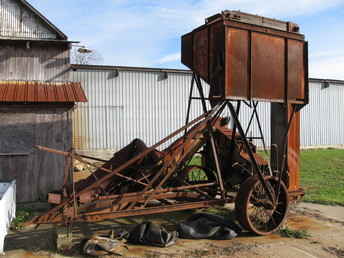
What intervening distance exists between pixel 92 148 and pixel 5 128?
802 centimetres

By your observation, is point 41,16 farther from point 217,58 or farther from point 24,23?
point 217,58

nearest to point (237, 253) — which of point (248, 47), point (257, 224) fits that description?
point (257, 224)

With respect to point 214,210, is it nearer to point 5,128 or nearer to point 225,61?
point 225,61

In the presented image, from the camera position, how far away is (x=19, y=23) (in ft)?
33.0

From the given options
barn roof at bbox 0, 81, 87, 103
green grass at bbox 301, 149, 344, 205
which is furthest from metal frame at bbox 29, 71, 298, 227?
Result: green grass at bbox 301, 149, 344, 205

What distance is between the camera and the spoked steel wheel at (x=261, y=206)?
655 cm

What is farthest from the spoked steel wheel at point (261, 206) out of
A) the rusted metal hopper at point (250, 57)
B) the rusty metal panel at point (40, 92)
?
the rusty metal panel at point (40, 92)

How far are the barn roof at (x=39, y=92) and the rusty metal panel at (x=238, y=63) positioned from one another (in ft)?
13.8

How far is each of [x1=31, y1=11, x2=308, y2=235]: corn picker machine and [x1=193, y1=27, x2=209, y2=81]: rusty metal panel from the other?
2 cm

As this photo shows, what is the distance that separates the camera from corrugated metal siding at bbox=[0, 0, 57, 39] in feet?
32.6

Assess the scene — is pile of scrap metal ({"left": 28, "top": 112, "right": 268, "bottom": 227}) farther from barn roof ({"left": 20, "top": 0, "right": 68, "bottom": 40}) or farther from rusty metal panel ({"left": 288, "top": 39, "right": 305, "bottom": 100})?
barn roof ({"left": 20, "top": 0, "right": 68, "bottom": 40})

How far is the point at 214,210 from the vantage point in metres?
8.77

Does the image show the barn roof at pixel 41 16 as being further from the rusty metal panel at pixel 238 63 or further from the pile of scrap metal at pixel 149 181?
the rusty metal panel at pixel 238 63

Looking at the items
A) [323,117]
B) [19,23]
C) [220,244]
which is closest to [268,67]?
[220,244]
